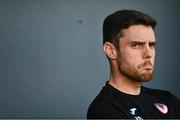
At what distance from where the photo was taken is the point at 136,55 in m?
1.44

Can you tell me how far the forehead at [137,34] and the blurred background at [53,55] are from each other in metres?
0.97

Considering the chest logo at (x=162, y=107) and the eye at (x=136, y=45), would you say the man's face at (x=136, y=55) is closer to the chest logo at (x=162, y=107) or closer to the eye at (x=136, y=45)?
the eye at (x=136, y=45)

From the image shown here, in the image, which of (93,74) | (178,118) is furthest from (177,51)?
(178,118)

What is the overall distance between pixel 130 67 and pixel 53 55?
1049 millimetres

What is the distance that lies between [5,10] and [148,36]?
1210 mm

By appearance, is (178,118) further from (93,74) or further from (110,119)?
(93,74)

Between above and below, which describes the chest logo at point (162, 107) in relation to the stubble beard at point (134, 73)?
below

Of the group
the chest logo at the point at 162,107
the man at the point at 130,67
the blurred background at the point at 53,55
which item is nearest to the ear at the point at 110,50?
the man at the point at 130,67

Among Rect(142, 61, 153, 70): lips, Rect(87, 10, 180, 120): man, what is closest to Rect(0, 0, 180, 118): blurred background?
Rect(87, 10, 180, 120): man

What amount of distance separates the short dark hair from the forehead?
2 centimetres

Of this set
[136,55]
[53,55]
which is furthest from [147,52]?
[53,55]

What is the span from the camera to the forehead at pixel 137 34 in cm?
145

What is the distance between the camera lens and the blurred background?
7.87ft

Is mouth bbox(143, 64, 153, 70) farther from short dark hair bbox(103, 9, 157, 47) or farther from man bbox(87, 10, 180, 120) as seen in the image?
short dark hair bbox(103, 9, 157, 47)
